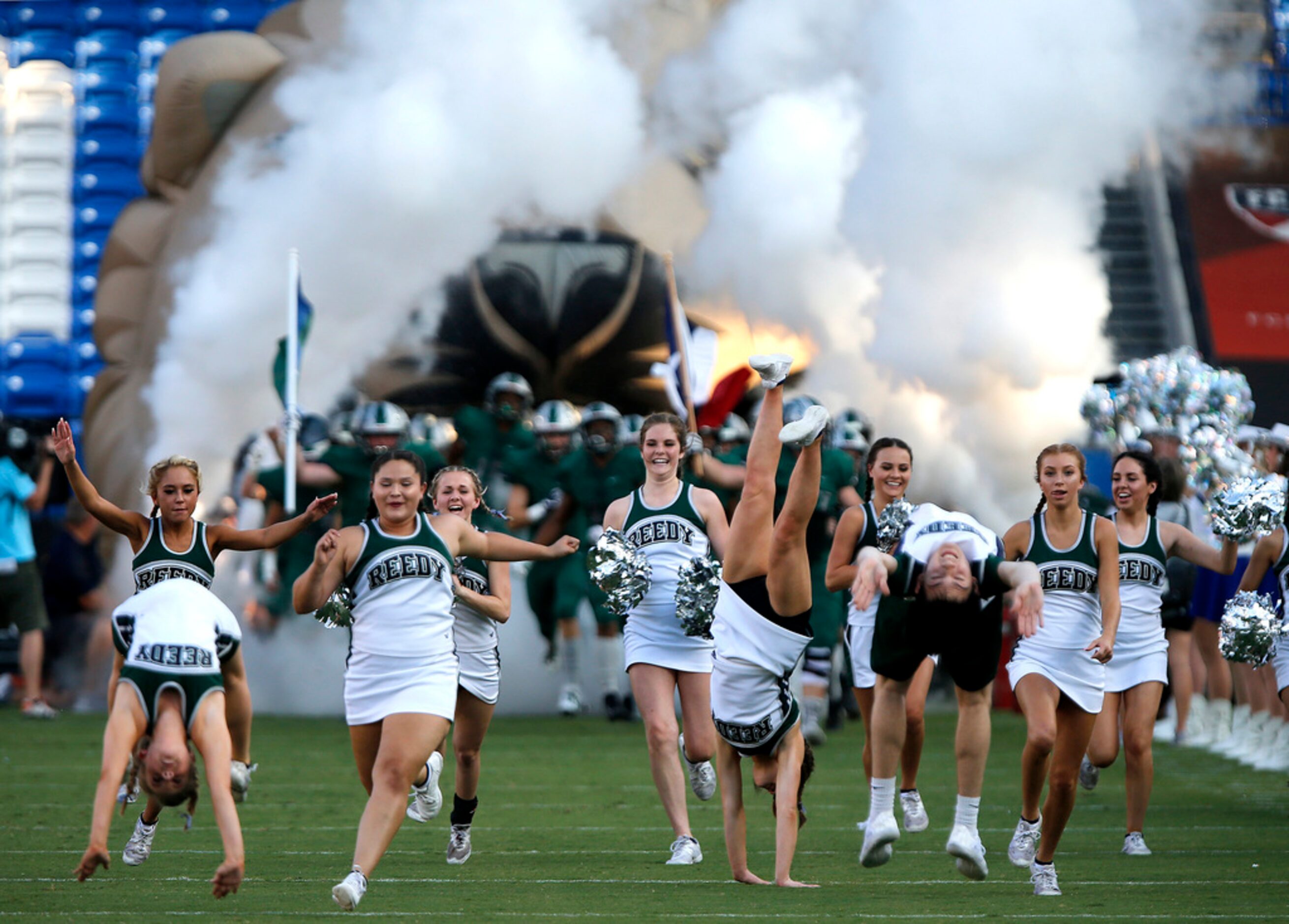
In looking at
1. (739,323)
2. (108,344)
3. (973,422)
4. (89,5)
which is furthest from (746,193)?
(89,5)

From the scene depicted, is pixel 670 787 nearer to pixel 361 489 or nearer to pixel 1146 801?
pixel 1146 801

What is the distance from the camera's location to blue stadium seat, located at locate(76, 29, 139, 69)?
20.7 metres

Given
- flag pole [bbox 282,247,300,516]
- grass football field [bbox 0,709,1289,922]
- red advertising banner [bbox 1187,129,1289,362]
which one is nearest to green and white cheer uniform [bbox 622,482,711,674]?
grass football field [bbox 0,709,1289,922]

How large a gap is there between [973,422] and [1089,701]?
7794mm

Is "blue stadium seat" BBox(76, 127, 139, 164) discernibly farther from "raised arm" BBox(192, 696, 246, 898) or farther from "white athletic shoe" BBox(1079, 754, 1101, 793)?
"raised arm" BBox(192, 696, 246, 898)

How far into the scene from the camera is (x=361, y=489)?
1283 cm

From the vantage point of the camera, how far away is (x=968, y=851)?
6.29 metres

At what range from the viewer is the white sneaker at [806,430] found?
6.34 metres

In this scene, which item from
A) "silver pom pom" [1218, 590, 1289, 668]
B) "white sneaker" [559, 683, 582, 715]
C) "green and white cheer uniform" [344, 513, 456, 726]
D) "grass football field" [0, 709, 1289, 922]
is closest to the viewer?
"green and white cheer uniform" [344, 513, 456, 726]

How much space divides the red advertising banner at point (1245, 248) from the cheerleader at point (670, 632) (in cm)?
999

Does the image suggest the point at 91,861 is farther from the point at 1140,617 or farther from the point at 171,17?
the point at 171,17

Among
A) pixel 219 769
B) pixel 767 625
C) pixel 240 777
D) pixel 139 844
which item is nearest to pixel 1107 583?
pixel 767 625

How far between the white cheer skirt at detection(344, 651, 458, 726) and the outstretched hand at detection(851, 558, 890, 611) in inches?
53.6

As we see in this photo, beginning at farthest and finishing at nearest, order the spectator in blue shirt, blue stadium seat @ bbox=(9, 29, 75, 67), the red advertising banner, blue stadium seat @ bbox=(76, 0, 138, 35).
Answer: blue stadium seat @ bbox=(9, 29, 75, 67)
blue stadium seat @ bbox=(76, 0, 138, 35)
the red advertising banner
the spectator in blue shirt
